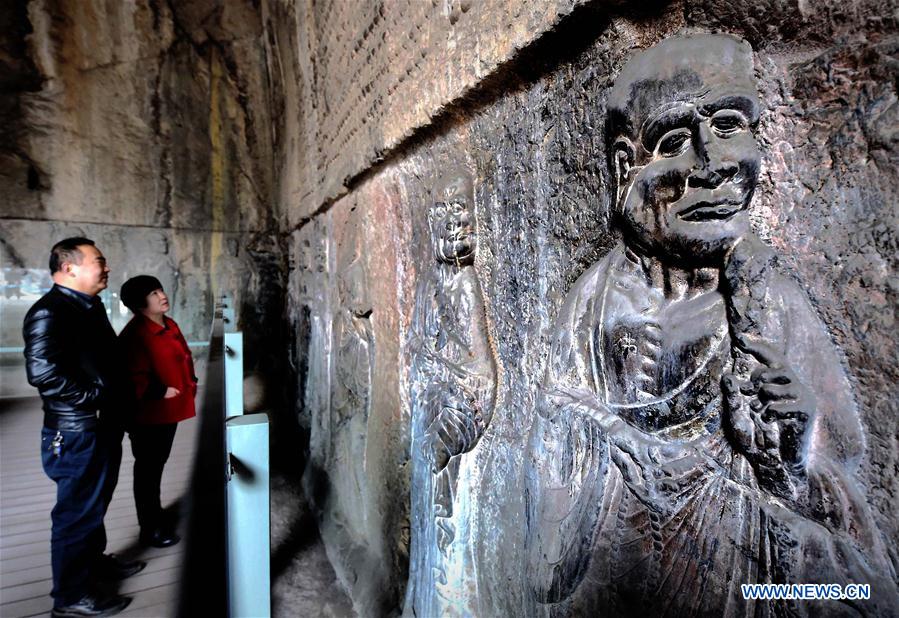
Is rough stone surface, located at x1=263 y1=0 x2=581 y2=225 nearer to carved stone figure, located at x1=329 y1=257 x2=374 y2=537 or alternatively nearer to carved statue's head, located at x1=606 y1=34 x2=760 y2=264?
carved statue's head, located at x1=606 y1=34 x2=760 y2=264

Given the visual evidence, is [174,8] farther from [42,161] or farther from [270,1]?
[42,161]

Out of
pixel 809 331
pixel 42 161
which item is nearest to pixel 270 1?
pixel 42 161

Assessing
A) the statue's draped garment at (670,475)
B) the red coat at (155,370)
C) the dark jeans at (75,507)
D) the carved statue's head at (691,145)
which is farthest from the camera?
the red coat at (155,370)

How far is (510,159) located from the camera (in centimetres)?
156

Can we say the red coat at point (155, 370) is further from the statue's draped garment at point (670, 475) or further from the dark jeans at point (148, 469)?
the statue's draped garment at point (670, 475)

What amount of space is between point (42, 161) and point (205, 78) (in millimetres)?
2371

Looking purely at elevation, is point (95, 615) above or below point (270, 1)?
below

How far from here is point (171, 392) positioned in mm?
2889

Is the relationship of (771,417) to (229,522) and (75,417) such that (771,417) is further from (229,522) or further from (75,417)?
(75,417)

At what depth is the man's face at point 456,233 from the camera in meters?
1.72

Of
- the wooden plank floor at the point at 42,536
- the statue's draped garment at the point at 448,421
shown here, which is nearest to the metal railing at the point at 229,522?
the wooden plank floor at the point at 42,536

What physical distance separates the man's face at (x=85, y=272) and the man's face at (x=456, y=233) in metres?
1.86

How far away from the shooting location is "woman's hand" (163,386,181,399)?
2871 millimetres

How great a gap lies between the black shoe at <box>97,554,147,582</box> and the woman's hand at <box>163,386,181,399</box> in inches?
36.3
